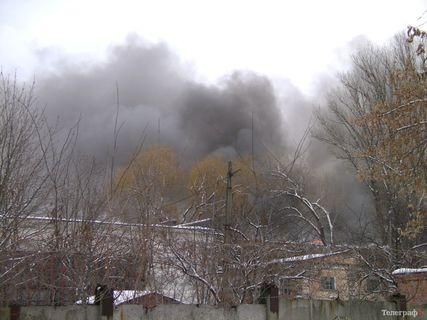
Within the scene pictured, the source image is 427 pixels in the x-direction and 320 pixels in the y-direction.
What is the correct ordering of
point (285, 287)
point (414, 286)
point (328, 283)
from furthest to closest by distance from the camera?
1. point (414, 286)
2. point (328, 283)
3. point (285, 287)

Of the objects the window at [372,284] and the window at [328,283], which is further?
the window at [372,284]

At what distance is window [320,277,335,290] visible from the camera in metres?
12.9

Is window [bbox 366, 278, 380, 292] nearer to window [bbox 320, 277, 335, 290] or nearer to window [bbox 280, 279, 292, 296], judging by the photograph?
window [bbox 320, 277, 335, 290]

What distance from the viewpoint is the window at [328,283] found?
12859 millimetres

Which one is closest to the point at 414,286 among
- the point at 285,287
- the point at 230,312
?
the point at 285,287

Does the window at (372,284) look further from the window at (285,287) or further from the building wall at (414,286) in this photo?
the window at (285,287)

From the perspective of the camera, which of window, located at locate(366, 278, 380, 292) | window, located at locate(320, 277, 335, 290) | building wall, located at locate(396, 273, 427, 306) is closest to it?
window, located at locate(320, 277, 335, 290)

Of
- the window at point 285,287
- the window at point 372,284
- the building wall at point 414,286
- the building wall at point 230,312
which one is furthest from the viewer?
the window at point 372,284

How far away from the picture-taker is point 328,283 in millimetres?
13328

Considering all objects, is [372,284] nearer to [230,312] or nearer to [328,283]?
[328,283]

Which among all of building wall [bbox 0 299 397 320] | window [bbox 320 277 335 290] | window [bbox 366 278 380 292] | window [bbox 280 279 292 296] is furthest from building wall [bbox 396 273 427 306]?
window [bbox 280 279 292 296]

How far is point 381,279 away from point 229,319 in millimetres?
7917

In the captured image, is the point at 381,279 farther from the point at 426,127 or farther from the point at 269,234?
the point at 426,127

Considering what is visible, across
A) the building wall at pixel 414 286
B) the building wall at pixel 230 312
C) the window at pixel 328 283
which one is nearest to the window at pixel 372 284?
the building wall at pixel 414 286
